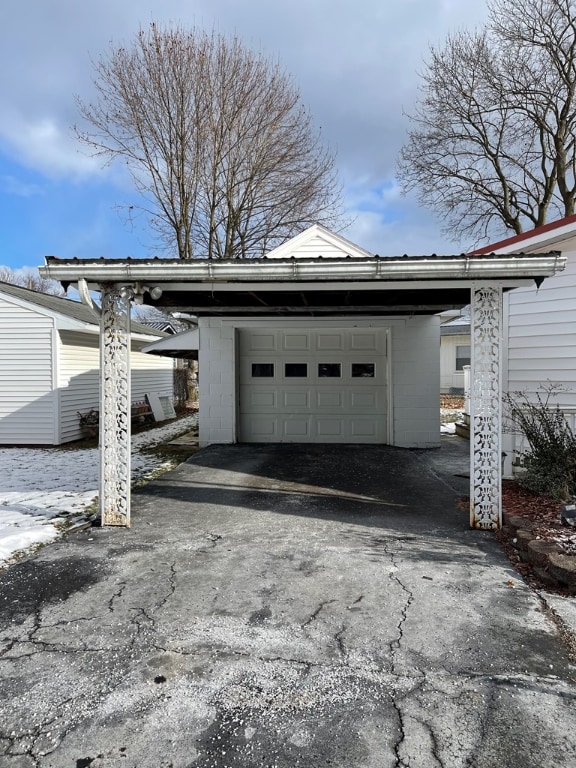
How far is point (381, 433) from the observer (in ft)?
33.1

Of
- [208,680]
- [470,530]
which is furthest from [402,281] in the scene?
[208,680]

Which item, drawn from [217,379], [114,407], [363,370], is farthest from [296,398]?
[114,407]

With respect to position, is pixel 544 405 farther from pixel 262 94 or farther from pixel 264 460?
pixel 262 94

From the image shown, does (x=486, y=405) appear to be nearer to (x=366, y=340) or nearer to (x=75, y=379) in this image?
(x=366, y=340)

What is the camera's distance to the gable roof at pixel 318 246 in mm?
9430

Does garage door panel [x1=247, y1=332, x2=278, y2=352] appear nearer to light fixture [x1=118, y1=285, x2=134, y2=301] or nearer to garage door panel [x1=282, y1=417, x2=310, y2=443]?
garage door panel [x1=282, y1=417, x2=310, y2=443]

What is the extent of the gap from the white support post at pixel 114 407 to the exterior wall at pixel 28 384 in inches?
276

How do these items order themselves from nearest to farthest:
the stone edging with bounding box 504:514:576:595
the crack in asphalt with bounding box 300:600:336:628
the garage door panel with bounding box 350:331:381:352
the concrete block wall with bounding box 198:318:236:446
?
1. the crack in asphalt with bounding box 300:600:336:628
2. the stone edging with bounding box 504:514:576:595
3. the concrete block wall with bounding box 198:318:236:446
4. the garage door panel with bounding box 350:331:381:352

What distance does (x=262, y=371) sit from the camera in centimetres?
1030

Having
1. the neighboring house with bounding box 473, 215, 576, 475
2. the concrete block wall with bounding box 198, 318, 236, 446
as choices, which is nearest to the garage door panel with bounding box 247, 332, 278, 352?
the concrete block wall with bounding box 198, 318, 236, 446

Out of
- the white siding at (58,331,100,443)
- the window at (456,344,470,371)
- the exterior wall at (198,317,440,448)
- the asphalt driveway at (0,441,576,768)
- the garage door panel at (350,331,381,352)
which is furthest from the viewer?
the window at (456,344,470,371)

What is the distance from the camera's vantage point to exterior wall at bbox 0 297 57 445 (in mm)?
10914

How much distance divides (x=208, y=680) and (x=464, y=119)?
19881 mm

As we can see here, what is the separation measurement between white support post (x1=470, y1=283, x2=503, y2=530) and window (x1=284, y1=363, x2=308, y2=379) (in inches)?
224
